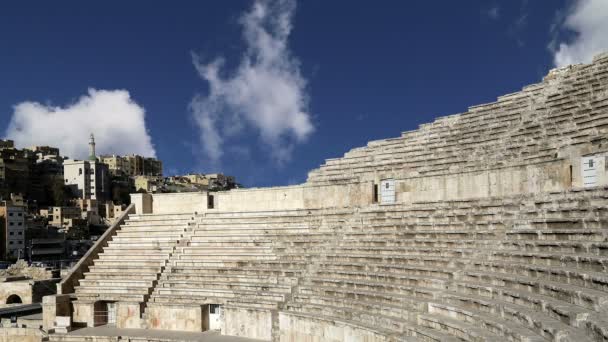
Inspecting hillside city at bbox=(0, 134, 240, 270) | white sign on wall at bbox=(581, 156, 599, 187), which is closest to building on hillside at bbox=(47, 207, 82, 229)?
hillside city at bbox=(0, 134, 240, 270)

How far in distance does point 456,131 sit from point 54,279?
1903 centimetres

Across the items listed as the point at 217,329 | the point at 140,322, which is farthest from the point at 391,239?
the point at 140,322

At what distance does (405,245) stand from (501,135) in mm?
5178

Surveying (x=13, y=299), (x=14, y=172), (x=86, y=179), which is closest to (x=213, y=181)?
(x=86, y=179)

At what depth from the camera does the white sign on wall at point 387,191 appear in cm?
1785

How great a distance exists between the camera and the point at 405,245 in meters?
15.0

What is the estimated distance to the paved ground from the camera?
1644cm

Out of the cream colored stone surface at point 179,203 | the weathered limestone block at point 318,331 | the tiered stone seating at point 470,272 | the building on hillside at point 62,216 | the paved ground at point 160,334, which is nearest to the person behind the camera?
the tiered stone seating at point 470,272

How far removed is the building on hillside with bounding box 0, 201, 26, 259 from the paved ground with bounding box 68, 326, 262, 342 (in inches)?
2020

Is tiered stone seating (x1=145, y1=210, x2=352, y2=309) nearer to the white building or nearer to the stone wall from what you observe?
the stone wall

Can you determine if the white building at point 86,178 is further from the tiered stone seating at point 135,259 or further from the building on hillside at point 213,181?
the tiered stone seating at point 135,259

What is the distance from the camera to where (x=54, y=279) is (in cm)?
2727

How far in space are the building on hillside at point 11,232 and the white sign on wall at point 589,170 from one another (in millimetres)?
62686

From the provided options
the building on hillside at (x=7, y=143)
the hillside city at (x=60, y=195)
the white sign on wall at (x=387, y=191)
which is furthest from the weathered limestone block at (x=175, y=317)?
the building on hillside at (x=7, y=143)
